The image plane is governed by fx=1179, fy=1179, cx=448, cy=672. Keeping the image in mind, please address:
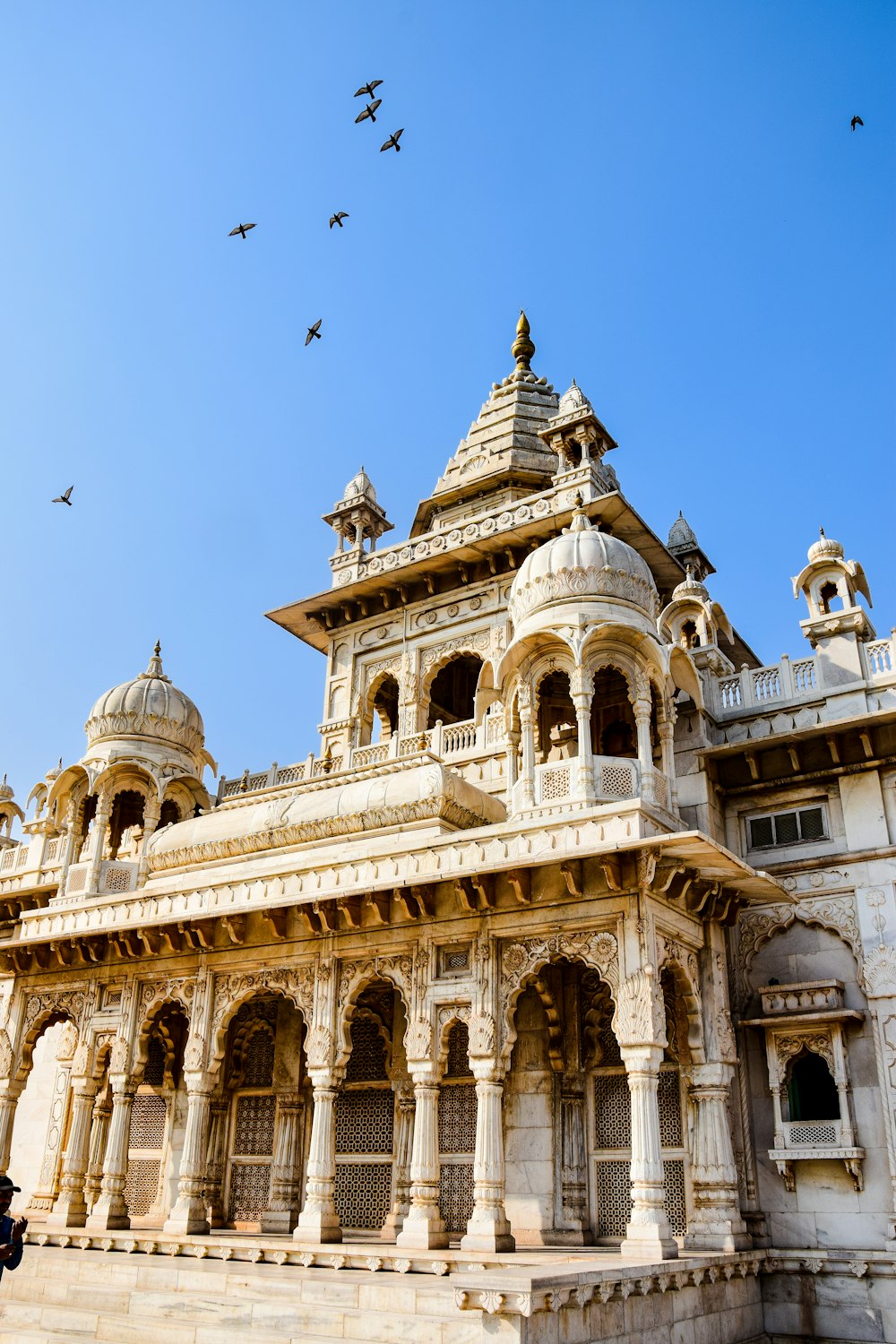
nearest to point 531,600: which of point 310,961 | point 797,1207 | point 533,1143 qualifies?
point 310,961

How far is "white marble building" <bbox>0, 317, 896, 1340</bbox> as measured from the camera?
43.8 feet

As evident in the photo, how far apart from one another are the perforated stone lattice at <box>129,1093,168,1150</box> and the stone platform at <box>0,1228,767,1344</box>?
4.31 meters

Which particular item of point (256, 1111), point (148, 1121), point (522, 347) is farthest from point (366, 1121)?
point (522, 347)

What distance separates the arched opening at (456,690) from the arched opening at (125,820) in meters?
6.35

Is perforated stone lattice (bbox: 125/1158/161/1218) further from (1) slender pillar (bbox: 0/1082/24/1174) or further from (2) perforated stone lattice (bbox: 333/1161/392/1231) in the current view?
(2) perforated stone lattice (bbox: 333/1161/392/1231)

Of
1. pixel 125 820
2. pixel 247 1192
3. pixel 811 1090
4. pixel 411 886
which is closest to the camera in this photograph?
pixel 411 886

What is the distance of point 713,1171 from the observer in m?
13.3

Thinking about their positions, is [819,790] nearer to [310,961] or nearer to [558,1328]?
[310,961]

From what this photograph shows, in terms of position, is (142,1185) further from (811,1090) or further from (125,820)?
(811,1090)

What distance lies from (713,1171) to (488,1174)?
260 cm

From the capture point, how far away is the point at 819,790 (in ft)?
51.2

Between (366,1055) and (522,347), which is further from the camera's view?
(522,347)

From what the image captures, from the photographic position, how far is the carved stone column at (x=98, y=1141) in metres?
18.8

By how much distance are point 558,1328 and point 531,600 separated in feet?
29.9
